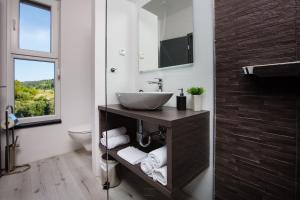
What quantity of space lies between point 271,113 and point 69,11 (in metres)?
2.68

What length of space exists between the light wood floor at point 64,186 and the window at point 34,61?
0.70 m

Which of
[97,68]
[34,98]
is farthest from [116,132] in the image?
[34,98]

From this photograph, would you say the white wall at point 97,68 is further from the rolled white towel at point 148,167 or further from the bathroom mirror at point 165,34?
the rolled white towel at point 148,167

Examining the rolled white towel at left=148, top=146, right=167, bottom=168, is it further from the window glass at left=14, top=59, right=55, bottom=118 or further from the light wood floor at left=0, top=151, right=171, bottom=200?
the window glass at left=14, top=59, right=55, bottom=118

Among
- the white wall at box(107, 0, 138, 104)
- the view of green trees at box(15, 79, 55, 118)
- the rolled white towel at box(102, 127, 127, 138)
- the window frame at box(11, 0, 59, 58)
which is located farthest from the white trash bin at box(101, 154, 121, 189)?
the window frame at box(11, 0, 59, 58)

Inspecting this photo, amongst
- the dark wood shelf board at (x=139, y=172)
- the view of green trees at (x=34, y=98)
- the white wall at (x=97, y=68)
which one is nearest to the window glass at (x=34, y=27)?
the view of green trees at (x=34, y=98)

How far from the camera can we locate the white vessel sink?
3.76ft

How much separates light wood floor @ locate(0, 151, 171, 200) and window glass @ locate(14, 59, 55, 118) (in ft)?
2.33

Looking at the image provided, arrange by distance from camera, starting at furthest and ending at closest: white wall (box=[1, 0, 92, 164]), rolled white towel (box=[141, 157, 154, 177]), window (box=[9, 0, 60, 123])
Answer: white wall (box=[1, 0, 92, 164]) < window (box=[9, 0, 60, 123]) < rolled white towel (box=[141, 157, 154, 177])

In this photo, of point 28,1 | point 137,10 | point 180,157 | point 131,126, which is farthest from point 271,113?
point 28,1

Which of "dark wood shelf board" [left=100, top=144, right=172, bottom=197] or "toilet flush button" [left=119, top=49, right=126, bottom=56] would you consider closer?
"dark wood shelf board" [left=100, top=144, right=172, bottom=197]

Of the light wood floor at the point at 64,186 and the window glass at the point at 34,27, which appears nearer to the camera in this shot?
the light wood floor at the point at 64,186

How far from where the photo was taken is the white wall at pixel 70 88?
2070 mm

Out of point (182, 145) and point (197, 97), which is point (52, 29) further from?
point (182, 145)
